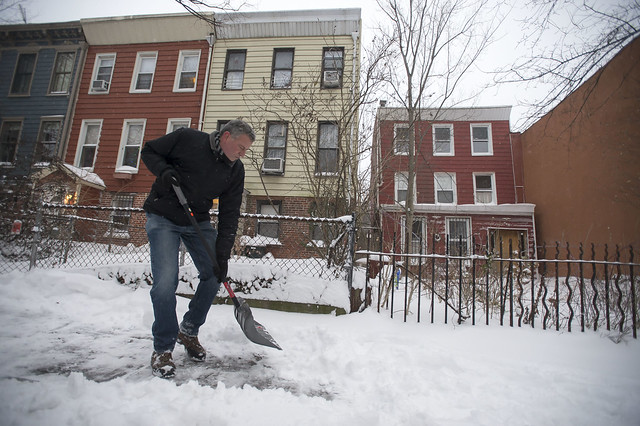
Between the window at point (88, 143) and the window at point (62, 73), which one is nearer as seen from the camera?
the window at point (88, 143)

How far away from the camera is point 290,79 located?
11734mm

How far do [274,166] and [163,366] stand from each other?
30.8 feet

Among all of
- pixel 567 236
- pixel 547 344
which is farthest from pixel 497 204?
pixel 547 344

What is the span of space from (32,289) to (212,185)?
3368 millimetres

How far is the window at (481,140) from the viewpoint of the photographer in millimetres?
14802

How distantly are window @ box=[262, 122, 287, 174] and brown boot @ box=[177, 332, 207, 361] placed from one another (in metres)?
8.83

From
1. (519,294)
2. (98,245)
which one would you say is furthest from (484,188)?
(98,245)

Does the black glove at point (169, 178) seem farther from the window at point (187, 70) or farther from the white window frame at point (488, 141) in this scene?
the white window frame at point (488, 141)

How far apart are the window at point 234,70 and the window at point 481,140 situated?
11.6m

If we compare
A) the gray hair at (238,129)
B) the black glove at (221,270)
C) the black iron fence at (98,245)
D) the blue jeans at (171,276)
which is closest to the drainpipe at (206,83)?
the black iron fence at (98,245)

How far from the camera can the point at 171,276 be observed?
2199 millimetres

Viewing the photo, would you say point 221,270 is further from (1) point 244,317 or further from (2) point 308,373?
(2) point 308,373

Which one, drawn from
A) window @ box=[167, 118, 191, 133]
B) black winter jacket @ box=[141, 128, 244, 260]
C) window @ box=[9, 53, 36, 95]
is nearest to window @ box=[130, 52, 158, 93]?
window @ box=[167, 118, 191, 133]

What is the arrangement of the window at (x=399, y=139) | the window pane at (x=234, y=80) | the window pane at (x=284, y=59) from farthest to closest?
the window pane at (x=234, y=80) < the window pane at (x=284, y=59) < the window at (x=399, y=139)
